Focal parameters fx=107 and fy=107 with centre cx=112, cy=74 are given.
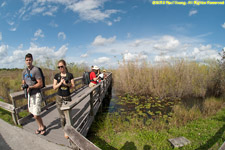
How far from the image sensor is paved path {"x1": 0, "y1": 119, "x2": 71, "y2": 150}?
2.32 meters

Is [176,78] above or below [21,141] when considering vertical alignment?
above

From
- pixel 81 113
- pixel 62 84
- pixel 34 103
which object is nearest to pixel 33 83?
pixel 34 103

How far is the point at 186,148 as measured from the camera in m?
2.84

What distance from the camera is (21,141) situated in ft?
8.27

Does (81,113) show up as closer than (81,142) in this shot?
No

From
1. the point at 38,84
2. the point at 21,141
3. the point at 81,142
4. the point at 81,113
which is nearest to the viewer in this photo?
the point at 81,142

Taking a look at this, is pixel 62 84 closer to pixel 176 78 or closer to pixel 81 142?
pixel 81 142

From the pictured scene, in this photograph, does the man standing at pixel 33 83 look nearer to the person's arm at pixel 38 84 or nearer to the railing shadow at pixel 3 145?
the person's arm at pixel 38 84

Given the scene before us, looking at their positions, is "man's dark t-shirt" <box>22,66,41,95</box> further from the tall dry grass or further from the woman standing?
the tall dry grass

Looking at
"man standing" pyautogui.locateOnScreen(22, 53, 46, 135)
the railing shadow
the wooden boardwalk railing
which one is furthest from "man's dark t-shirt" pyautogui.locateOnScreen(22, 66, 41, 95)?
the railing shadow

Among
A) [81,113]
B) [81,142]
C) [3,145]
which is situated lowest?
[3,145]

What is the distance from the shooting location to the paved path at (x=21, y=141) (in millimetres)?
2324

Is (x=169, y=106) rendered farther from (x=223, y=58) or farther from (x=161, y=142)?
(x=223, y=58)

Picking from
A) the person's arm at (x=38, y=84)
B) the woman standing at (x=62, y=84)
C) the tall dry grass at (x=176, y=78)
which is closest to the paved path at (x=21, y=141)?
the woman standing at (x=62, y=84)
